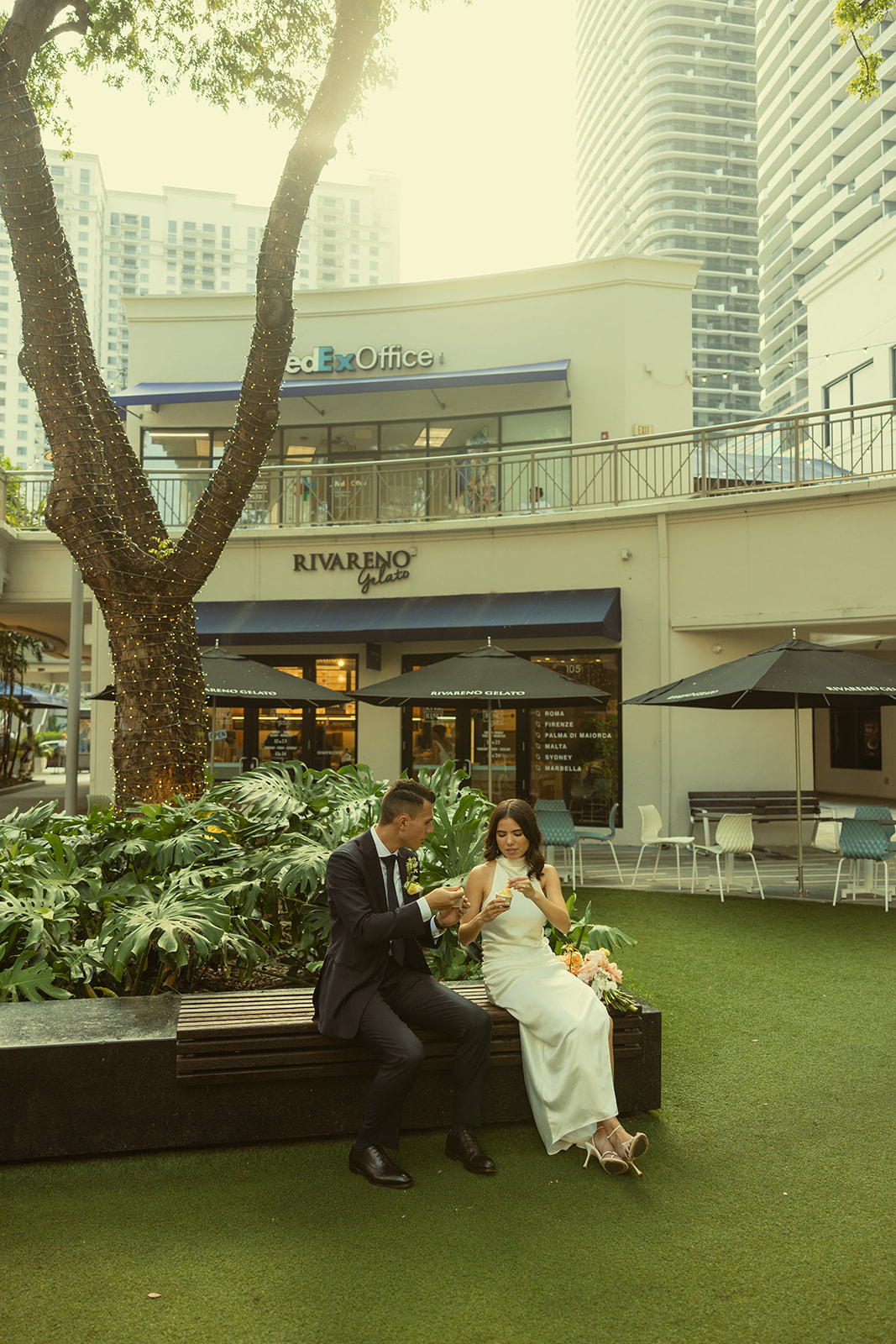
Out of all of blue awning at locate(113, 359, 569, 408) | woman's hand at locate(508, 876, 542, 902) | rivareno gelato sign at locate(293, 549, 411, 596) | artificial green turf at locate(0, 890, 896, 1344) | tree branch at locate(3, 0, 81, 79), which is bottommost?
artificial green turf at locate(0, 890, 896, 1344)

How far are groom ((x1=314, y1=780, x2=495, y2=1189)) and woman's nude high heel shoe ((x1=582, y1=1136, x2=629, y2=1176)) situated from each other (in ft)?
1.37

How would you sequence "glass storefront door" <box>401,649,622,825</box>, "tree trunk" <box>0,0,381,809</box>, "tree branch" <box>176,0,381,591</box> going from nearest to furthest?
"tree trunk" <box>0,0,381,809</box> → "tree branch" <box>176,0,381,591</box> → "glass storefront door" <box>401,649,622,825</box>

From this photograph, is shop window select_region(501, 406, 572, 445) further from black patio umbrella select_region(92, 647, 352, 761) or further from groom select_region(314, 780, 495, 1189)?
groom select_region(314, 780, 495, 1189)

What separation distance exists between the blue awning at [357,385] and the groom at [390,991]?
14.1m

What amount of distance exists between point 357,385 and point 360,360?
1.14 m

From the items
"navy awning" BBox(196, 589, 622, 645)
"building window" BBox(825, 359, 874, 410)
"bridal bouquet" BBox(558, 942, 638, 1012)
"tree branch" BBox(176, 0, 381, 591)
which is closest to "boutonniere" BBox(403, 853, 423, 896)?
"bridal bouquet" BBox(558, 942, 638, 1012)

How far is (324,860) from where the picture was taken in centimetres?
511

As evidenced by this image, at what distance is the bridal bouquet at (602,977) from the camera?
4.14 m

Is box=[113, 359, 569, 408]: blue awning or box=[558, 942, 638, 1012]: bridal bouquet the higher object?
box=[113, 359, 569, 408]: blue awning

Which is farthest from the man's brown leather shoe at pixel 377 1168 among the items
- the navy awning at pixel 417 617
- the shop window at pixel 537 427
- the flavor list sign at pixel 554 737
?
the shop window at pixel 537 427

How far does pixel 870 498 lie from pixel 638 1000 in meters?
10.2

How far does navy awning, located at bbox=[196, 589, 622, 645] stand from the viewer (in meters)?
13.9

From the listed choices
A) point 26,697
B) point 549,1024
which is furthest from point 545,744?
point 26,697

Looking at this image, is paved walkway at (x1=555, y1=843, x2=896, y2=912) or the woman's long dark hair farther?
paved walkway at (x1=555, y1=843, x2=896, y2=912)
